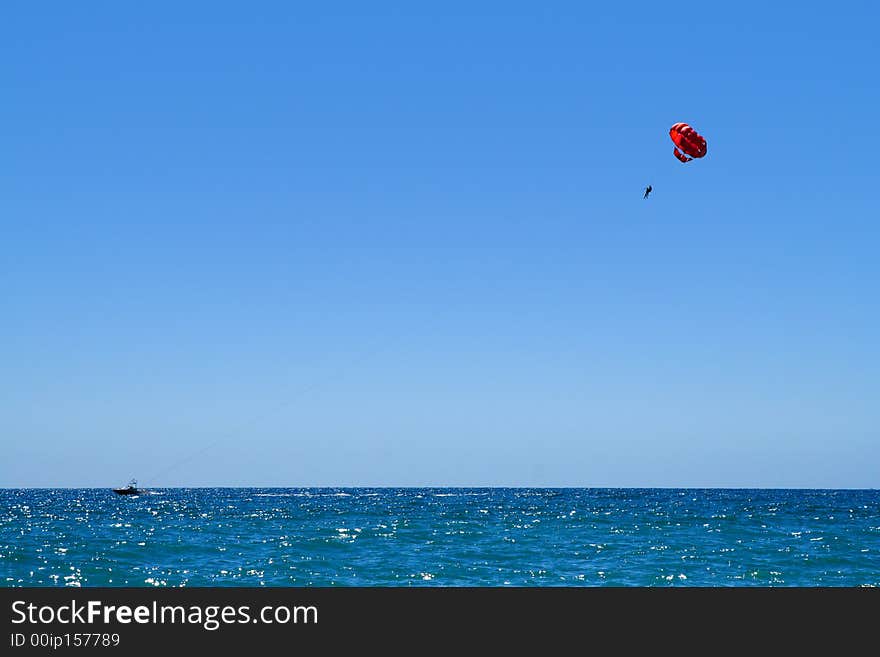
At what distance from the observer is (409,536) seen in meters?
43.0

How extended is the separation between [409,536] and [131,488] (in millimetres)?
74202
